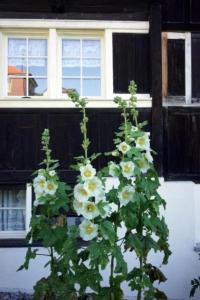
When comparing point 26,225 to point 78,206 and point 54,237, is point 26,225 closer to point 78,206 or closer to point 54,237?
point 54,237

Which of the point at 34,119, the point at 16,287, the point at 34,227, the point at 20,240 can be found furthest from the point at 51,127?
the point at 34,227

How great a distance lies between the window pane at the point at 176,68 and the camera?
24.6ft

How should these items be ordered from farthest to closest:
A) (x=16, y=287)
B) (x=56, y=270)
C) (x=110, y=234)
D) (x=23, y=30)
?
(x=23, y=30) < (x=16, y=287) < (x=56, y=270) < (x=110, y=234)

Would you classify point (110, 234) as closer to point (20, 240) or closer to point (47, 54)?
point (20, 240)

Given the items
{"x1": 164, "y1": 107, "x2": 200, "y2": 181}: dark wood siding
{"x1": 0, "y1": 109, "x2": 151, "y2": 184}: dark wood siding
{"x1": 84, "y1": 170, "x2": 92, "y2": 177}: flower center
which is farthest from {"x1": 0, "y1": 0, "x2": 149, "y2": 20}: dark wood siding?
{"x1": 84, "y1": 170, "x2": 92, "y2": 177}: flower center

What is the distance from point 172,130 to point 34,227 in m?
3.71

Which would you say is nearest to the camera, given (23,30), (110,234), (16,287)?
(110,234)

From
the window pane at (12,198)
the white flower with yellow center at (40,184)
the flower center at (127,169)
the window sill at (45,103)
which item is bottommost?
the window pane at (12,198)

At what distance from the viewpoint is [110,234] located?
12.6ft

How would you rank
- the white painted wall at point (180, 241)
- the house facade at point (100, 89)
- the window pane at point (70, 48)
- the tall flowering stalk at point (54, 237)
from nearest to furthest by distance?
1. the tall flowering stalk at point (54, 237)
2. the white painted wall at point (180, 241)
3. the house facade at point (100, 89)
4. the window pane at point (70, 48)

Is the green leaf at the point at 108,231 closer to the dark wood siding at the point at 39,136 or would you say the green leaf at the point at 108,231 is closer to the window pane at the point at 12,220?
the dark wood siding at the point at 39,136

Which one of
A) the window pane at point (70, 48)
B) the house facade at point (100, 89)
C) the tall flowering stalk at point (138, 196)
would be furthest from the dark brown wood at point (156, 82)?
the tall flowering stalk at point (138, 196)

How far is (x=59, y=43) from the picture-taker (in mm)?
7504

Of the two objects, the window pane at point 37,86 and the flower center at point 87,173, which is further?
the window pane at point 37,86
